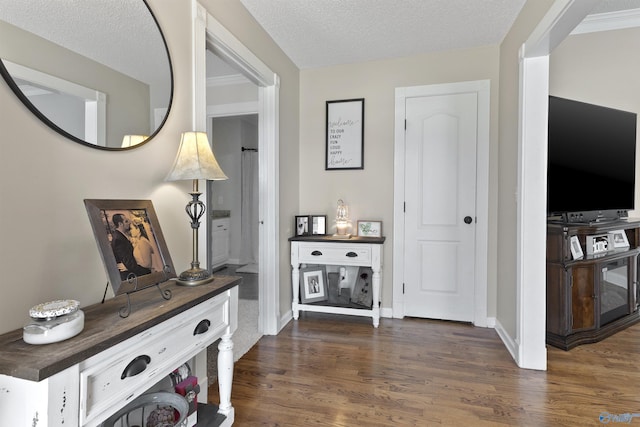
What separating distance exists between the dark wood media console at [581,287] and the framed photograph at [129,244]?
8.66 feet

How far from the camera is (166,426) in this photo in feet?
4.05

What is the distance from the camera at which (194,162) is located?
56.4 inches

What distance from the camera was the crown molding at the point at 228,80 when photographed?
3.51m

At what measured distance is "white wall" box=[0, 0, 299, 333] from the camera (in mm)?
982

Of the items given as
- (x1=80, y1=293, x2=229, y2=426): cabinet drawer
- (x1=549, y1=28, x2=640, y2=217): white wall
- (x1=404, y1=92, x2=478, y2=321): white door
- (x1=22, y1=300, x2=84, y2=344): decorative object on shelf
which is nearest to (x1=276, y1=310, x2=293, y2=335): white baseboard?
(x1=404, y1=92, x2=478, y2=321): white door

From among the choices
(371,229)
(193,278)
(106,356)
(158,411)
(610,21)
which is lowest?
(158,411)

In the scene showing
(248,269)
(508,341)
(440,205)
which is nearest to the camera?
(508,341)

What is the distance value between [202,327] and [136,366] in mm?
322

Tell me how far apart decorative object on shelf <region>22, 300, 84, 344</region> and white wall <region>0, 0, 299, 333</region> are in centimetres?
23

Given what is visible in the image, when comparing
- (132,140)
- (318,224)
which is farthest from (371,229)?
(132,140)

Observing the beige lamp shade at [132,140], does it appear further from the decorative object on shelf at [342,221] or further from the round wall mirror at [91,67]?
the decorative object on shelf at [342,221]

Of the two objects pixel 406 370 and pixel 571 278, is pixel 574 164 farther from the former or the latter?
pixel 406 370

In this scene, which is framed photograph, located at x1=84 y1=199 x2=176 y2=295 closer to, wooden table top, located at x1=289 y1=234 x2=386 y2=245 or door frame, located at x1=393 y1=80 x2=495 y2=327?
wooden table top, located at x1=289 y1=234 x2=386 y2=245

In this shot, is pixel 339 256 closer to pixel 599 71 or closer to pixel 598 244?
pixel 598 244
